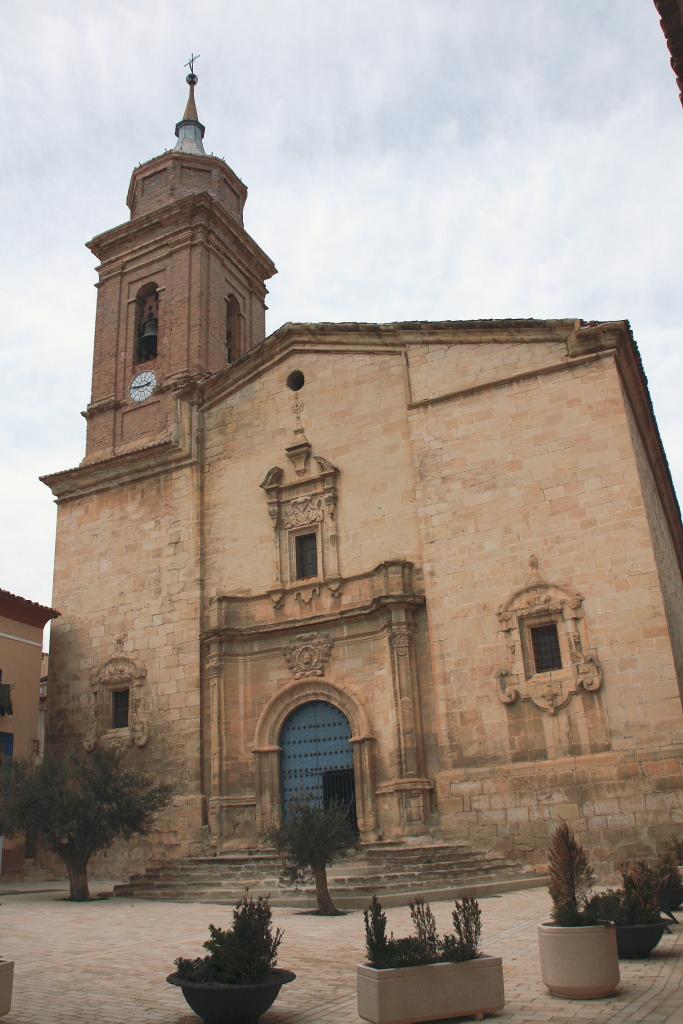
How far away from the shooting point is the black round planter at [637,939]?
711 centimetres

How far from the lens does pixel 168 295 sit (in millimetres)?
24625

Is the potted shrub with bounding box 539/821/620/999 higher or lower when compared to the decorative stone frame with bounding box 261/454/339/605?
lower

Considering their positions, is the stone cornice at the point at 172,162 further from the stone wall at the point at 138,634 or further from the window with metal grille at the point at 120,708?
the window with metal grille at the point at 120,708

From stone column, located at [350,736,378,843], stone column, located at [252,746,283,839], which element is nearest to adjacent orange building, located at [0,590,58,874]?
stone column, located at [252,746,283,839]

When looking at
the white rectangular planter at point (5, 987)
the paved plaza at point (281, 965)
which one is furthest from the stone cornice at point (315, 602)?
the white rectangular planter at point (5, 987)

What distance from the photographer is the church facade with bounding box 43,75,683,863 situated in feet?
48.2

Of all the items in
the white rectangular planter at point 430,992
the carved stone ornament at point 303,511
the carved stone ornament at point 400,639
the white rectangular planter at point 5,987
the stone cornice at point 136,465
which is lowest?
the white rectangular planter at point 430,992

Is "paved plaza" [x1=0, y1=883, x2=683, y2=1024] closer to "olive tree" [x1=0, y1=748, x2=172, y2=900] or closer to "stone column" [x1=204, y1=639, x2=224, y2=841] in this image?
"olive tree" [x1=0, y1=748, x2=172, y2=900]

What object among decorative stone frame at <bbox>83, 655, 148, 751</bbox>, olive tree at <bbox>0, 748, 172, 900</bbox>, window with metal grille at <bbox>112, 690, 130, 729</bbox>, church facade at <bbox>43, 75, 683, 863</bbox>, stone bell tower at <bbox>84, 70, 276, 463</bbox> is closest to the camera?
church facade at <bbox>43, 75, 683, 863</bbox>

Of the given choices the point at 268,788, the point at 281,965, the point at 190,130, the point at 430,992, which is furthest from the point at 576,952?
the point at 190,130

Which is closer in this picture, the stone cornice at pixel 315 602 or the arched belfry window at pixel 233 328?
the stone cornice at pixel 315 602

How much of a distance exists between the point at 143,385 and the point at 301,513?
7.31 metres

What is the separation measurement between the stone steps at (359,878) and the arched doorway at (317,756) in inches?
72.7

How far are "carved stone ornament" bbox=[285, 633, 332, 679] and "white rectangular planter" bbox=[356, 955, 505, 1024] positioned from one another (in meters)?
12.1
